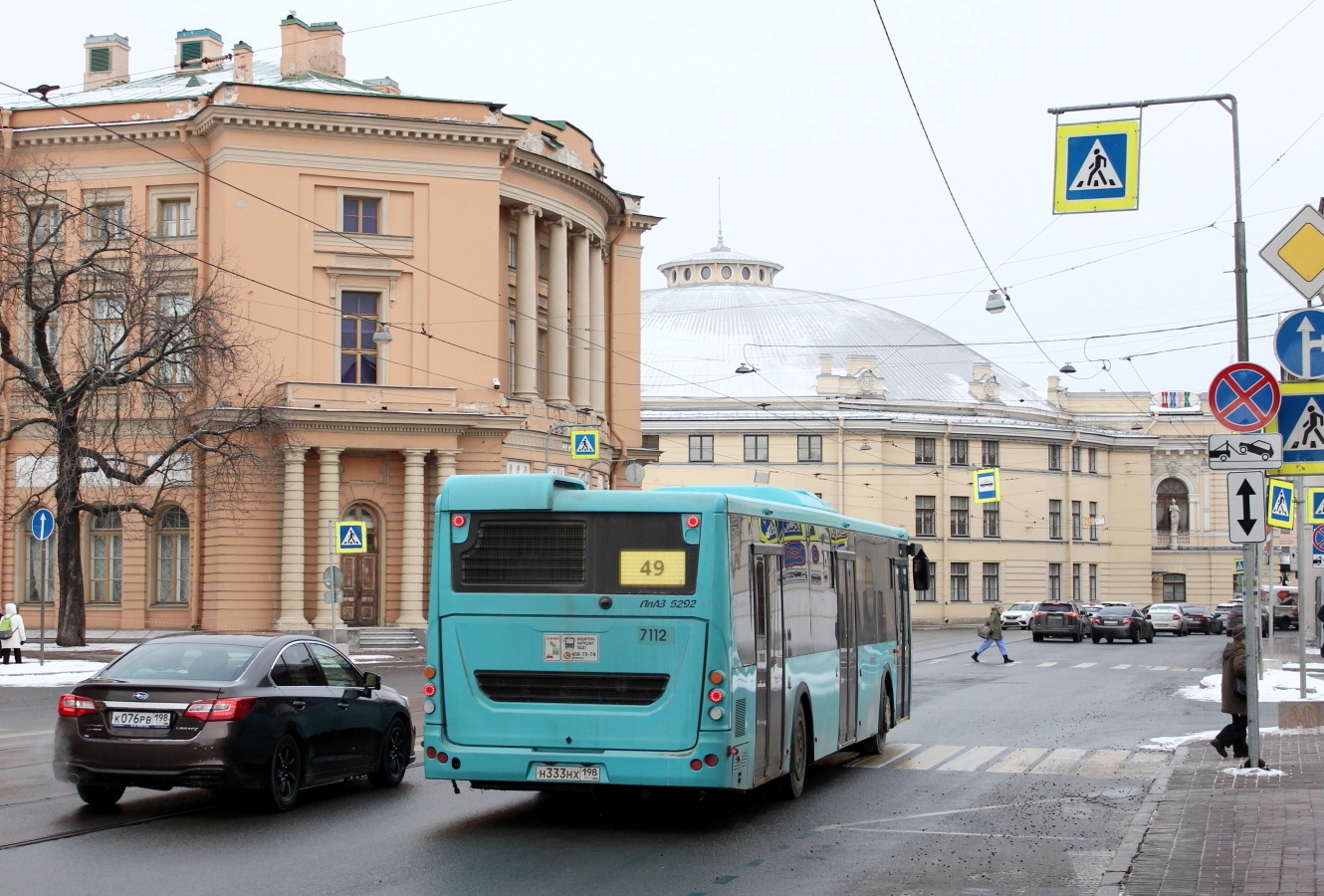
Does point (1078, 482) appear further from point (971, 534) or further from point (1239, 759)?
point (1239, 759)

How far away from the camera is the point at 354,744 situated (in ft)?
48.3

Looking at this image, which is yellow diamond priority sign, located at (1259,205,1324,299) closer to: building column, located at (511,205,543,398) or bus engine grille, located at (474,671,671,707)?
bus engine grille, located at (474,671,671,707)

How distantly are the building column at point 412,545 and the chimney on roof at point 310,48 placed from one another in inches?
571

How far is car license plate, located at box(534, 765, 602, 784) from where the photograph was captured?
40.3ft

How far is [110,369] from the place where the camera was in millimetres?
37438

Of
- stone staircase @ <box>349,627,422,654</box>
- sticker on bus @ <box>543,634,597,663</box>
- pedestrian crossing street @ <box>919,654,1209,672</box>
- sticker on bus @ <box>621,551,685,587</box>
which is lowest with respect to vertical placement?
pedestrian crossing street @ <box>919,654,1209,672</box>

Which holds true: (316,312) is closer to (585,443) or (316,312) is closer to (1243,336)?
(585,443)

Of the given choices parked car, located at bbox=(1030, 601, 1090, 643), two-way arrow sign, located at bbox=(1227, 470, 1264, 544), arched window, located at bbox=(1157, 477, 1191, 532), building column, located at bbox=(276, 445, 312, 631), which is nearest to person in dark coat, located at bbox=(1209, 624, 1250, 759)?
two-way arrow sign, located at bbox=(1227, 470, 1264, 544)

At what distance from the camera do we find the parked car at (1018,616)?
79.7 metres

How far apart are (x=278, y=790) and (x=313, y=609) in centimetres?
3255

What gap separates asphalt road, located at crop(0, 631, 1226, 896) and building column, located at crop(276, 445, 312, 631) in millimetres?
24842

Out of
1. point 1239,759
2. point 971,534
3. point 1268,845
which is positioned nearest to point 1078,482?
point 971,534

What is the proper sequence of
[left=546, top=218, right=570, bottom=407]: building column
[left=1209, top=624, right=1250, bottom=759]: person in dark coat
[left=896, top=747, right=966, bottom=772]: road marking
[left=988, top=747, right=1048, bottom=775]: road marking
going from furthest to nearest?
1. [left=546, top=218, right=570, bottom=407]: building column
2. [left=896, top=747, right=966, bottom=772]: road marking
3. [left=988, top=747, right=1048, bottom=775]: road marking
4. [left=1209, top=624, right=1250, bottom=759]: person in dark coat

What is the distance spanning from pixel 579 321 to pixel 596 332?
46.2 inches
